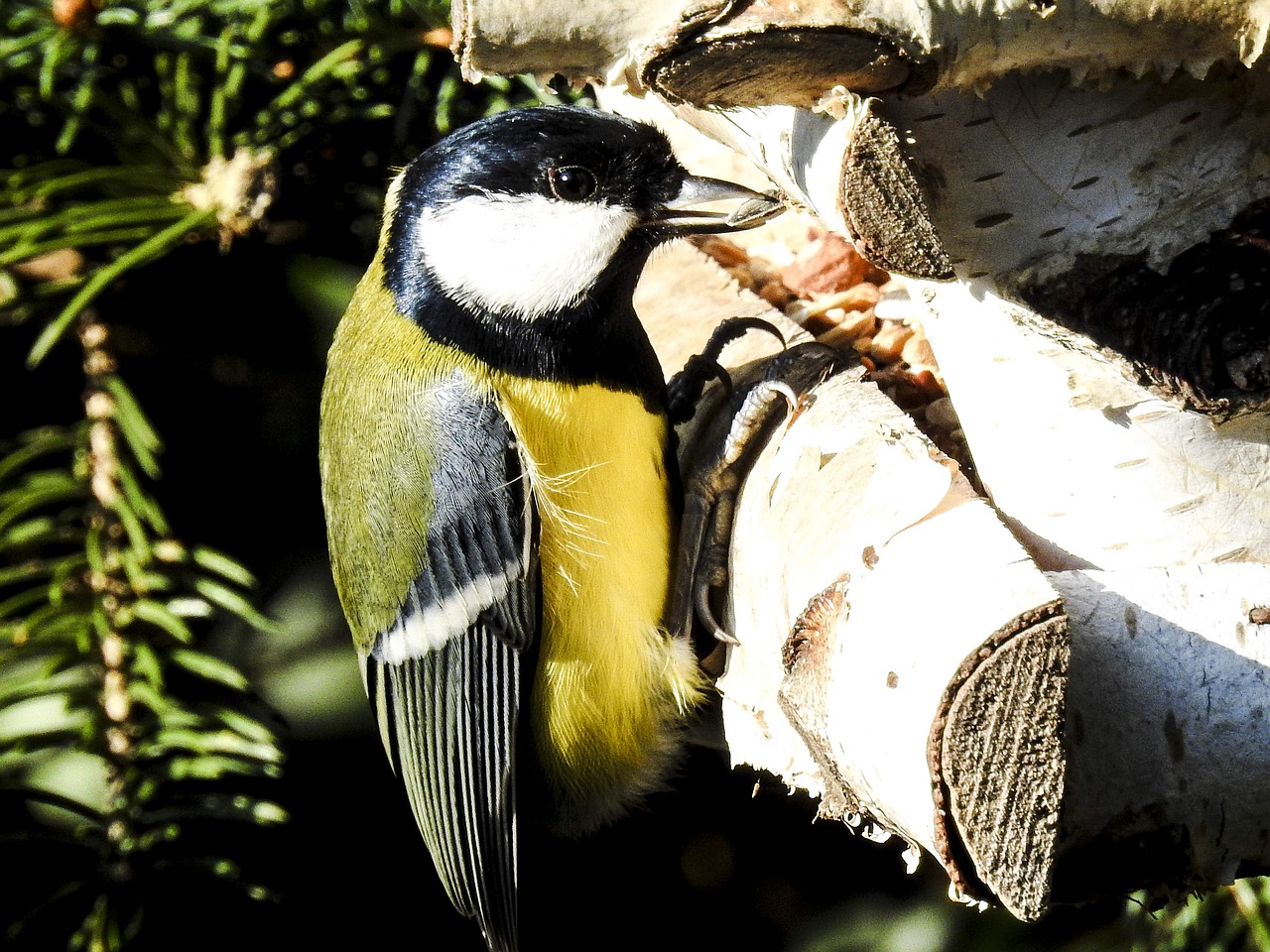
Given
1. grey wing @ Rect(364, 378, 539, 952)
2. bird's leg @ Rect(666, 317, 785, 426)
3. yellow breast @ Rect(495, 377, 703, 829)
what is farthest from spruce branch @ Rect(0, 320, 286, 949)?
bird's leg @ Rect(666, 317, 785, 426)

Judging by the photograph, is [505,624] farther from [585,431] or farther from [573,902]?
[573,902]

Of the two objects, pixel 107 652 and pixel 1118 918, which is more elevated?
pixel 107 652

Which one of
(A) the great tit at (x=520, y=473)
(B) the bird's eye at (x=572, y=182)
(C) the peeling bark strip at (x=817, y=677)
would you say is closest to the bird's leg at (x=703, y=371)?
(A) the great tit at (x=520, y=473)

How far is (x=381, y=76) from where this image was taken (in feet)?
3.76

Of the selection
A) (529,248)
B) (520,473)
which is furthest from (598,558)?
(529,248)

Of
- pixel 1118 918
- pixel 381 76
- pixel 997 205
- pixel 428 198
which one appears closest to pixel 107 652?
pixel 428 198

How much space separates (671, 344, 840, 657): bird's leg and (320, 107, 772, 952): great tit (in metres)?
0.03

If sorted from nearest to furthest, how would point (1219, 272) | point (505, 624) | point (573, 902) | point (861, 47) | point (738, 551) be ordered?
point (861, 47), point (1219, 272), point (738, 551), point (505, 624), point (573, 902)

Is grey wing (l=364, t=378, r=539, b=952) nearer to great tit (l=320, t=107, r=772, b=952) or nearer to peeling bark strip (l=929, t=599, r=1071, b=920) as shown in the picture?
great tit (l=320, t=107, r=772, b=952)

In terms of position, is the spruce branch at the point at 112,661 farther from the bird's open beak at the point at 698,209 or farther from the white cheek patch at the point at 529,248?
the bird's open beak at the point at 698,209

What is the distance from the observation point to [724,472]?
844mm

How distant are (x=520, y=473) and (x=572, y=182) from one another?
0.21m

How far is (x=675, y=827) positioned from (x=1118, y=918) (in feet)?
1.52

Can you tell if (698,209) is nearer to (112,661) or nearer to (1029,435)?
(1029,435)
